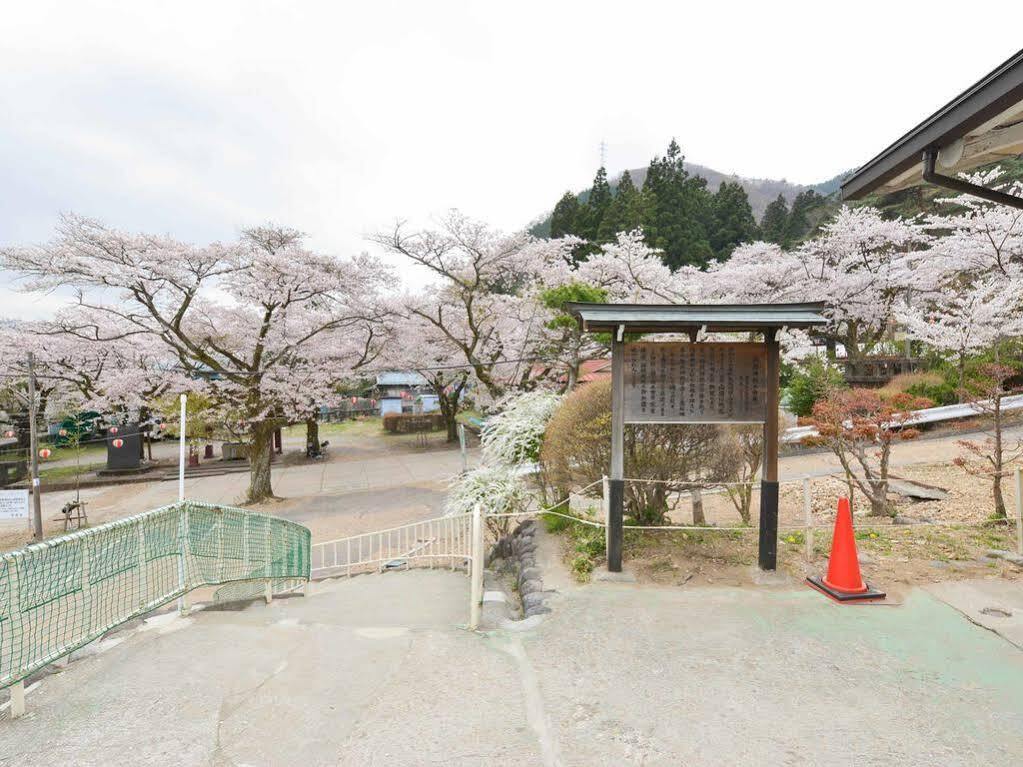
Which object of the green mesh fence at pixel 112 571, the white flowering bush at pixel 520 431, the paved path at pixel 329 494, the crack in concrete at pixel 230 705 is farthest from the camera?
the paved path at pixel 329 494

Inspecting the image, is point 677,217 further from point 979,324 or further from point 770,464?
point 770,464

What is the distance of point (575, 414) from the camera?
7141 mm

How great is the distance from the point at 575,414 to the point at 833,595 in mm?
3446

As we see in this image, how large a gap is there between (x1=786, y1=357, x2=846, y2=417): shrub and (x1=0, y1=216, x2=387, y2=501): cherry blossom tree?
14077mm

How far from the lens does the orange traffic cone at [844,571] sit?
16.0ft

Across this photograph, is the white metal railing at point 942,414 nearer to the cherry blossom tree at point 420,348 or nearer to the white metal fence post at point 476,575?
the white metal fence post at point 476,575

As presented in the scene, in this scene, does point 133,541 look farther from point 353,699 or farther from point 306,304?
point 306,304

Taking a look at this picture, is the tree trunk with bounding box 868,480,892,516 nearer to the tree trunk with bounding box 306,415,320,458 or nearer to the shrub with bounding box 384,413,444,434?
the tree trunk with bounding box 306,415,320,458

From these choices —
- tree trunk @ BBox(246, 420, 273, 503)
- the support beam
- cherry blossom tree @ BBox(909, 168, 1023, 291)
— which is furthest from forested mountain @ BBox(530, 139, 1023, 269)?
the support beam

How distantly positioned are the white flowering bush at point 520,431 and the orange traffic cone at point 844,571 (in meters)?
4.22

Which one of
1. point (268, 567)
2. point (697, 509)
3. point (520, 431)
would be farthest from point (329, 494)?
point (697, 509)

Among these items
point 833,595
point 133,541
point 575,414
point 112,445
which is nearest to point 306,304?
point 112,445

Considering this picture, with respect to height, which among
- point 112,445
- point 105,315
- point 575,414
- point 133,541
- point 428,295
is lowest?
point 112,445

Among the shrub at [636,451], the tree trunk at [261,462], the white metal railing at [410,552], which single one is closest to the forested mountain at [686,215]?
the tree trunk at [261,462]
